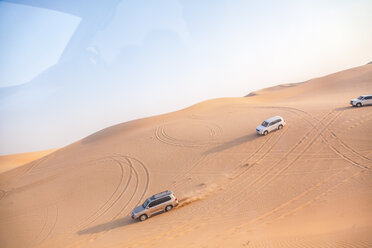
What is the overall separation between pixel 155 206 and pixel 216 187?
14.2ft

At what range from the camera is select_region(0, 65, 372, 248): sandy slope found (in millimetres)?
8445

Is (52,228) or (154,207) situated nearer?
(154,207)

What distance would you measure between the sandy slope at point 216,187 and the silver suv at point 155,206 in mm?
443

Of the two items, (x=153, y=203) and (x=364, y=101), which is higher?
(x=364, y=101)

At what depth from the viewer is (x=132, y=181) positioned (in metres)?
16.8

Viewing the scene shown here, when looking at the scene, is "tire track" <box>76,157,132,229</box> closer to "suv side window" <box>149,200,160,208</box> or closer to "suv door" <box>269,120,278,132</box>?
"suv side window" <box>149,200,160,208</box>

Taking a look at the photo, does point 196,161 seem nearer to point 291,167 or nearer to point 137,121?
point 291,167

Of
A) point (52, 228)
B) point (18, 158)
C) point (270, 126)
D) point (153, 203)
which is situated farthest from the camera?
point (18, 158)

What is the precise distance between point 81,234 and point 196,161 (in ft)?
32.1

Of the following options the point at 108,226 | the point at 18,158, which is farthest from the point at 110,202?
the point at 18,158

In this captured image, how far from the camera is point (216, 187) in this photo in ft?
44.5

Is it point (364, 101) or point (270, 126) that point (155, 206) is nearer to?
point (270, 126)

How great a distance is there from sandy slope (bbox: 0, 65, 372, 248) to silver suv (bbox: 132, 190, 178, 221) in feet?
1.45

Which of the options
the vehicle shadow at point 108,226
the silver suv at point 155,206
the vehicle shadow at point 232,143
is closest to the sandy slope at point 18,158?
the vehicle shadow at point 108,226
